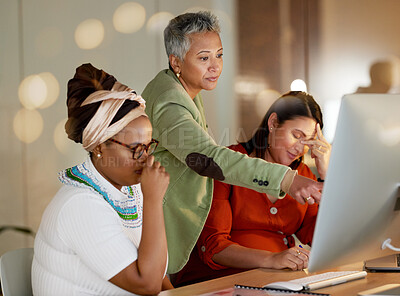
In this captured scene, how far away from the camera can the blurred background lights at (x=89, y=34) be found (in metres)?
3.06

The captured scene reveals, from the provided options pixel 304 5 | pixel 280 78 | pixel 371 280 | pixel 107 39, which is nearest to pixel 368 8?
pixel 304 5

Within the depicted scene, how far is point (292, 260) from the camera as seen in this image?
1.52m

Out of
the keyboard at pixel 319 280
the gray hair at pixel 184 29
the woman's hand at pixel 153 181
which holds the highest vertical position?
the gray hair at pixel 184 29

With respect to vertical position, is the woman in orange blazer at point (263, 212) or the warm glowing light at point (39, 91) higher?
the warm glowing light at point (39, 91)

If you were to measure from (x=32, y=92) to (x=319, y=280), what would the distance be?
2.13m

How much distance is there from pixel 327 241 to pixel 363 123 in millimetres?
233

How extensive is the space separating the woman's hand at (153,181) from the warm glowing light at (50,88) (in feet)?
5.89

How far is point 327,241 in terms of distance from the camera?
0.98 m

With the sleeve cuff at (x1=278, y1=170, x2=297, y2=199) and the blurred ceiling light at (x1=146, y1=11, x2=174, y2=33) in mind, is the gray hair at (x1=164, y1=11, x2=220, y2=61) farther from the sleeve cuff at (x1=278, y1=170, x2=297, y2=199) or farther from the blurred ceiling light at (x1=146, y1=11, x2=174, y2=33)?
the blurred ceiling light at (x1=146, y1=11, x2=174, y2=33)

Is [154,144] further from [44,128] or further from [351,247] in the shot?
[44,128]

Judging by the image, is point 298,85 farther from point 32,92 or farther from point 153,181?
point 153,181

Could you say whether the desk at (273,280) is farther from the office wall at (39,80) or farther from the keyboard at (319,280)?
the office wall at (39,80)

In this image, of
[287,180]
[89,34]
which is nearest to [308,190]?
[287,180]

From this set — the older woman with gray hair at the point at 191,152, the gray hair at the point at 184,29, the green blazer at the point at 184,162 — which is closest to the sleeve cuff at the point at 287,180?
the older woman with gray hair at the point at 191,152
